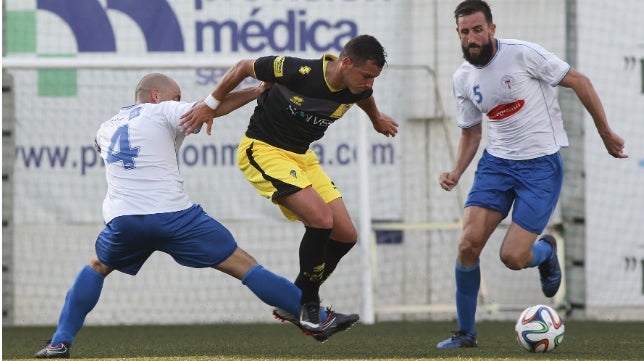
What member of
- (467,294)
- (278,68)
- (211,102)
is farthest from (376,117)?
(467,294)

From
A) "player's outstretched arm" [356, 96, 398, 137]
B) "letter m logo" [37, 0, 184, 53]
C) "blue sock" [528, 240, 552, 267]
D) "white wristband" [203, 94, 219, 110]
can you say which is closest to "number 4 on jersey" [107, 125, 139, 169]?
"white wristband" [203, 94, 219, 110]

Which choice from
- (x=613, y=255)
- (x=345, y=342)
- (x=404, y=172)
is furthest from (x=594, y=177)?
(x=345, y=342)

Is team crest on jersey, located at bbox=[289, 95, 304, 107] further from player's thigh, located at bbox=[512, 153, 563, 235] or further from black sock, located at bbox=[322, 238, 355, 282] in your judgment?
player's thigh, located at bbox=[512, 153, 563, 235]

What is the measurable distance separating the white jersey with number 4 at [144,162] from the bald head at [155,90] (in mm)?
140

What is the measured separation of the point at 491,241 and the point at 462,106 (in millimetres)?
3768

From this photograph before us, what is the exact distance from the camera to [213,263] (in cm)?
579

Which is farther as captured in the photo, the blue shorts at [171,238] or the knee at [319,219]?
the knee at [319,219]

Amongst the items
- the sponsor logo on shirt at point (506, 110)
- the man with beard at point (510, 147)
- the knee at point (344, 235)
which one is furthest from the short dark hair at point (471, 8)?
the knee at point (344, 235)

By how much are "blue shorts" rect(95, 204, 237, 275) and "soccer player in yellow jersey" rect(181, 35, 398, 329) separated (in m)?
0.45

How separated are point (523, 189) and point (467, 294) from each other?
0.68m

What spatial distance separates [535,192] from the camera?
6.36 m

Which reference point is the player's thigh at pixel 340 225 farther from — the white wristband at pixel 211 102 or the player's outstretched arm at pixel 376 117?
the white wristband at pixel 211 102

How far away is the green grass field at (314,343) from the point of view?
19.2 feet

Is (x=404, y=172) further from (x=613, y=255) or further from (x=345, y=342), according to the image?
(x=345, y=342)
